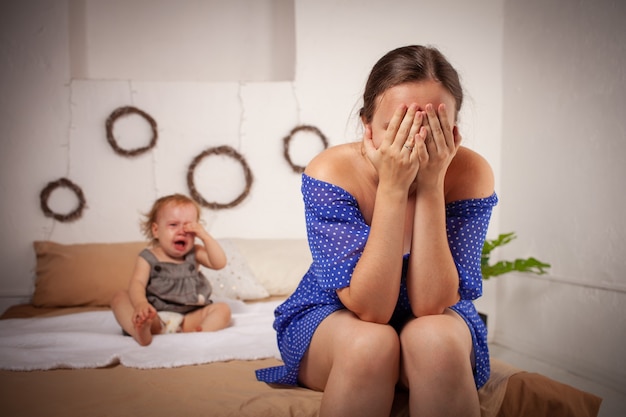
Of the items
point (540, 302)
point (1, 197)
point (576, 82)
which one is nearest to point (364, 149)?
point (576, 82)

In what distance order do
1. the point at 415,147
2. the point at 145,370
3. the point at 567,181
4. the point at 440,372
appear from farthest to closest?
1. the point at 567,181
2. the point at 145,370
3. the point at 415,147
4. the point at 440,372

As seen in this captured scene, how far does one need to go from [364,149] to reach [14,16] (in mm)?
2403

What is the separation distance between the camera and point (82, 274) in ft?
7.91

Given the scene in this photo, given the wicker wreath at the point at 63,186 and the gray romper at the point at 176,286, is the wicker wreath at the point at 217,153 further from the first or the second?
the gray romper at the point at 176,286

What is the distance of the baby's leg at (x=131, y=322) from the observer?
5.37 feet

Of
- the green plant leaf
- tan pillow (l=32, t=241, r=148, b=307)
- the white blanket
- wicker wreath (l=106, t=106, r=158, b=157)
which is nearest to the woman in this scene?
the white blanket

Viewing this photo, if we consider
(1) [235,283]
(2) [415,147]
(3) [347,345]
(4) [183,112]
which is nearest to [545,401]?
(3) [347,345]

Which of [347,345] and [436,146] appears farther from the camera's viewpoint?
[436,146]

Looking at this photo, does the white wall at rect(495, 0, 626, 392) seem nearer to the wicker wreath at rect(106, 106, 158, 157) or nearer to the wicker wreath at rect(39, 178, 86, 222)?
the wicker wreath at rect(106, 106, 158, 157)

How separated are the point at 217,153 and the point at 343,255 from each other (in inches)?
77.5

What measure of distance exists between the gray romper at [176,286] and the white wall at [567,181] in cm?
166

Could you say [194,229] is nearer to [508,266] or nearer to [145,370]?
[145,370]

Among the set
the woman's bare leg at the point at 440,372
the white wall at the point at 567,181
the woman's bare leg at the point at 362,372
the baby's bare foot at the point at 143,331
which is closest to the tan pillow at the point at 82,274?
the baby's bare foot at the point at 143,331

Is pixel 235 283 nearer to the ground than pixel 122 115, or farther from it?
nearer to the ground
